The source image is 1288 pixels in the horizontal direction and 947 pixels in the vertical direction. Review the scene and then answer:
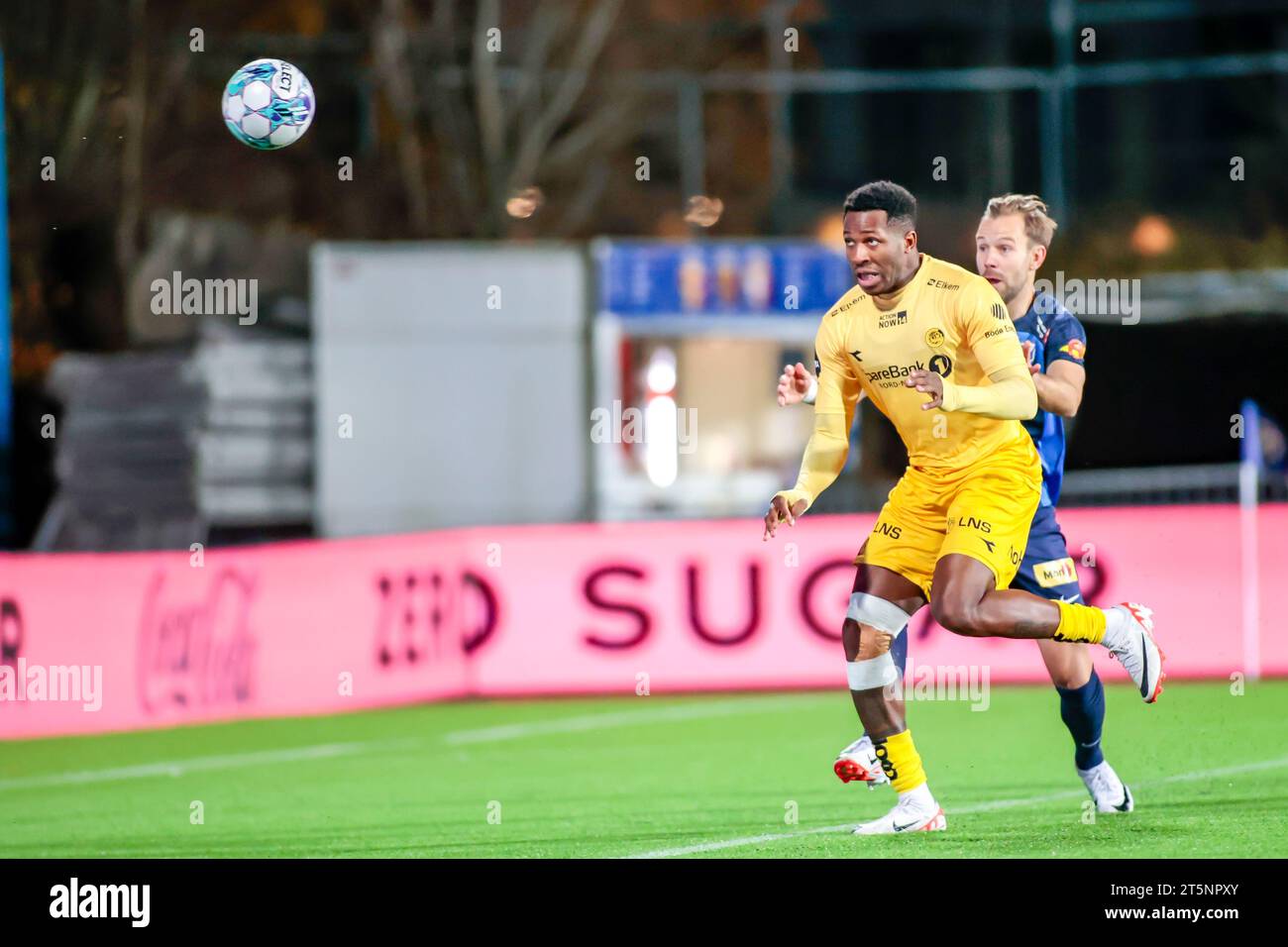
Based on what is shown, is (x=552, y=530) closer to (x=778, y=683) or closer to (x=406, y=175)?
(x=778, y=683)

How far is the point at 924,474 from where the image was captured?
8.70 m

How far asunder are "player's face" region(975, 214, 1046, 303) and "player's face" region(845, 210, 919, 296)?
499mm

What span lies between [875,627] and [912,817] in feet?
2.55

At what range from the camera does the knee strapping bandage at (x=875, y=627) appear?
861cm

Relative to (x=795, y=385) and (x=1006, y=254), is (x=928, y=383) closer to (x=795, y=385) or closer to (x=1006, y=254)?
(x=795, y=385)

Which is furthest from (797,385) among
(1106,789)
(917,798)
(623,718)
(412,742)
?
(623,718)

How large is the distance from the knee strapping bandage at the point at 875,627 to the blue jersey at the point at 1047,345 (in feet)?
2.72

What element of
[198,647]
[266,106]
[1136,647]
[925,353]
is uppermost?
[266,106]

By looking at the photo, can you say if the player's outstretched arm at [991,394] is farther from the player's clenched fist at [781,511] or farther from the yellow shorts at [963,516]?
the player's clenched fist at [781,511]

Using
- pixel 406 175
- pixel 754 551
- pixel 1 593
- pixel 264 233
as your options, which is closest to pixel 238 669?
pixel 1 593
